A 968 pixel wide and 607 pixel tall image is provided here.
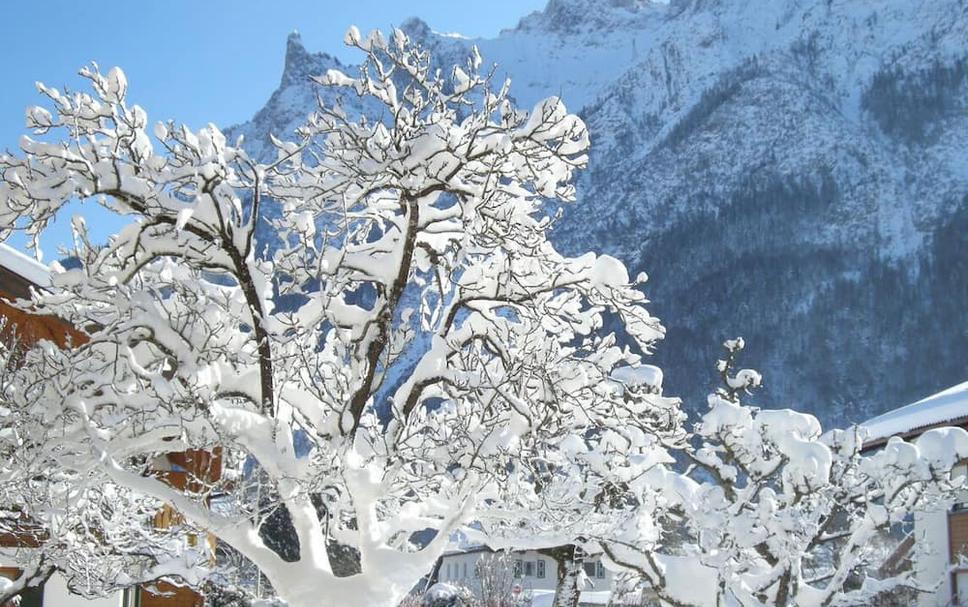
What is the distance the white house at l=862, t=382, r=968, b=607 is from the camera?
24153 millimetres

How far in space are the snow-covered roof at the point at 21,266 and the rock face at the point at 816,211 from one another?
10636 centimetres

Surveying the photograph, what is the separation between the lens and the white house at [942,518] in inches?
951

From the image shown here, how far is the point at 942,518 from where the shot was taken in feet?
86.0

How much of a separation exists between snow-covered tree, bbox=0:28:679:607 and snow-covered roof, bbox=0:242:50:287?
7966mm

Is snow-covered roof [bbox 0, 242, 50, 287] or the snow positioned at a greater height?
snow-covered roof [bbox 0, 242, 50, 287]

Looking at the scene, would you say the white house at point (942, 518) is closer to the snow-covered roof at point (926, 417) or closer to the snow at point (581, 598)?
the snow-covered roof at point (926, 417)

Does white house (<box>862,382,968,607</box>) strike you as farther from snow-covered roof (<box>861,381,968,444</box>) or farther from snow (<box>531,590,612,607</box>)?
snow (<box>531,590,612,607</box>)

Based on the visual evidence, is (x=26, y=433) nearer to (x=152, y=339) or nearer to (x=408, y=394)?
(x=152, y=339)

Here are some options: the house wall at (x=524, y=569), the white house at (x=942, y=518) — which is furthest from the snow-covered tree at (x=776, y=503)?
the house wall at (x=524, y=569)

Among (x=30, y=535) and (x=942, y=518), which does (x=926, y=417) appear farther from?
(x=30, y=535)

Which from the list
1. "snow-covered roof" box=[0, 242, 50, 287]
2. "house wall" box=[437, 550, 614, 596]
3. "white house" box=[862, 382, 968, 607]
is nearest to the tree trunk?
"snow-covered roof" box=[0, 242, 50, 287]

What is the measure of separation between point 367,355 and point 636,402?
2.82 m

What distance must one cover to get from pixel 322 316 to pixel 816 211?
151061 millimetres

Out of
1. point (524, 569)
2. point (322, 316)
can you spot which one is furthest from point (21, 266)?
point (524, 569)
